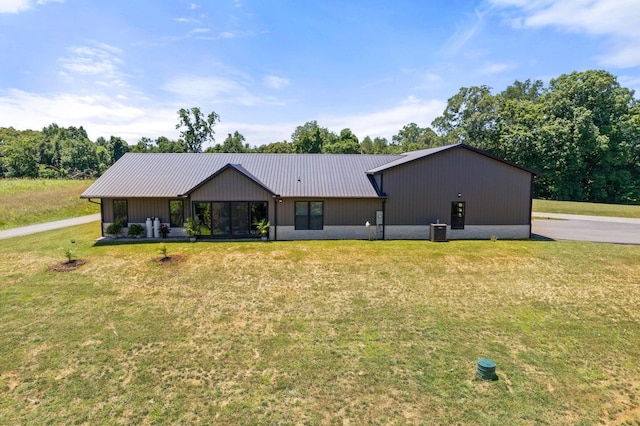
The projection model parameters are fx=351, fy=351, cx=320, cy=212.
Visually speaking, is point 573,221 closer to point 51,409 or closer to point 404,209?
point 404,209

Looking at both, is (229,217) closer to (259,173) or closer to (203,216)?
(203,216)

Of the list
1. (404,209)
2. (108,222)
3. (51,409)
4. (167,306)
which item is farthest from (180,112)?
(51,409)

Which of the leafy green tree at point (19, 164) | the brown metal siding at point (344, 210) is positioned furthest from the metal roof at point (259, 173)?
the leafy green tree at point (19, 164)

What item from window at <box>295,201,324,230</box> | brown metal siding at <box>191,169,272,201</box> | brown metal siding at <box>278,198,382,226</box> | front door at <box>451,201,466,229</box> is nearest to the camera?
brown metal siding at <box>191,169,272,201</box>

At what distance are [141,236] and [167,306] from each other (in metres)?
10.3

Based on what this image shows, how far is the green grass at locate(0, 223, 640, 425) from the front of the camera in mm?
7207

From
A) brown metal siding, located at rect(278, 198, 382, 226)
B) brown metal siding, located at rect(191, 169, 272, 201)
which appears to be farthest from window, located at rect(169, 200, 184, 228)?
brown metal siding, located at rect(278, 198, 382, 226)

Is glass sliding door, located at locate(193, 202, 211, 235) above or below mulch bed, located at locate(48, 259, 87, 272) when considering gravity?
above

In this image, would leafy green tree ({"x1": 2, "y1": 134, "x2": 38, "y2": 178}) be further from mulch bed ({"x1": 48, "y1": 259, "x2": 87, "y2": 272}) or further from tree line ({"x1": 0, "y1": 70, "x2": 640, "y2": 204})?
mulch bed ({"x1": 48, "y1": 259, "x2": 87, "y2": 272})

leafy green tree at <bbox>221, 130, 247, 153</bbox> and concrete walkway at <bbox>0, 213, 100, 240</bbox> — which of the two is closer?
concrete walkway at <bbox>0, 213, 100, 240</bbox>

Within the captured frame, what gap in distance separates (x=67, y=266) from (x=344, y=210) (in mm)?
13652

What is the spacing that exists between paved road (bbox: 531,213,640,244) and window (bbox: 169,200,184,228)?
21.7m

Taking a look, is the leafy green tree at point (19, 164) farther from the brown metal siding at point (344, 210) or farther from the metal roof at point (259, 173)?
the brown metal siding at point (344, 210)

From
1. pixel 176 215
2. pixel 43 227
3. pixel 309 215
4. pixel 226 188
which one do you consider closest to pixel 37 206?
pixel 43 227
